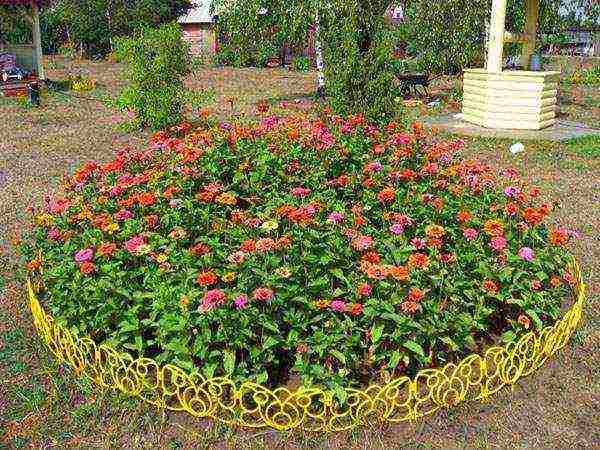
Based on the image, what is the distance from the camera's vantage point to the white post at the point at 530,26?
523 inches

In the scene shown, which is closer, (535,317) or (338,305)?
(338,305)

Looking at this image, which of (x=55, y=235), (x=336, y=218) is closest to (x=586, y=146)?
(x=336, y=218)

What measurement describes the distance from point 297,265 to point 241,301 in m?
0.47

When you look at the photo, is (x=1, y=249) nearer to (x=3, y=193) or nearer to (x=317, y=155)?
(x=3, y=193)

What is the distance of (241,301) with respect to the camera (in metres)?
3.20

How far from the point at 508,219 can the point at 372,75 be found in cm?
451

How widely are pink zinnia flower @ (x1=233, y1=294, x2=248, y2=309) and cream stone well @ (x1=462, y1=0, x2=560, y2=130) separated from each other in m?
10.1

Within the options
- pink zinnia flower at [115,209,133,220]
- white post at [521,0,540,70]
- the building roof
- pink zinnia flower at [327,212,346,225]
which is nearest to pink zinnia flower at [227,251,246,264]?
pink zinnia flower at [327,212,346,225]

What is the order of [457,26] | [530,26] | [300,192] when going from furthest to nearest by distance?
1. [457,26]
2. [530,26]
3. [300,192]

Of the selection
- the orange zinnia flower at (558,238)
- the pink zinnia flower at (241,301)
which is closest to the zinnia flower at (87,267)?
the pink zinnia flower at (241,301)

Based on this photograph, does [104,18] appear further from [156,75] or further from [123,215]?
[123,215]

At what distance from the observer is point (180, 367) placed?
3418mm

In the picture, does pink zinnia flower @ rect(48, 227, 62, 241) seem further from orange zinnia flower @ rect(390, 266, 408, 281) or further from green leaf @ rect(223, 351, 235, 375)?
orange zinnia flower @ rect(390, 266, 408, 281)

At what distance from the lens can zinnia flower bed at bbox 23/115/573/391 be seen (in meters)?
3.37
